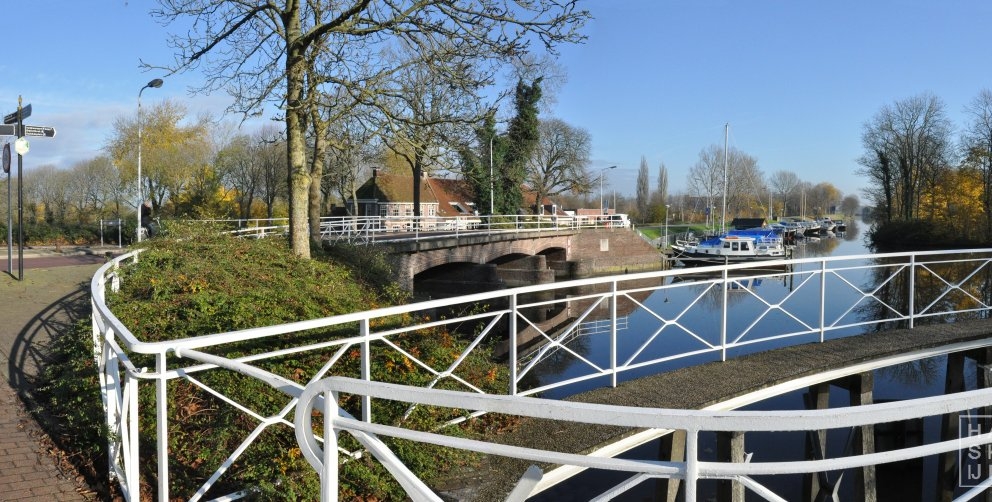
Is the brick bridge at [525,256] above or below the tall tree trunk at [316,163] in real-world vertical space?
below

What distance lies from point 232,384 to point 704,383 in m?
3.98

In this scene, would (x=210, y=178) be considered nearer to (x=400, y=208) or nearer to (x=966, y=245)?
(x=400, y=208)

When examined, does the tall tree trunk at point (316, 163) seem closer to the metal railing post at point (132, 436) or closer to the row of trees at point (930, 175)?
the metal railing post at point (132, 436)

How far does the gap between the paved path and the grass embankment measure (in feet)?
0.67

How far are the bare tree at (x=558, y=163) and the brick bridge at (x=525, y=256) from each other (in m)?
10.8

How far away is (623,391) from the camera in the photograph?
605 centimetres

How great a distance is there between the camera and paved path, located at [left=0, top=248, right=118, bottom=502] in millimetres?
4551

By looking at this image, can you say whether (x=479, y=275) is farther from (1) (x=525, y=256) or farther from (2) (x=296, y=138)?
(2) (x=296, y=138)

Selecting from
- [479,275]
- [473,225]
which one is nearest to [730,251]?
[473,225]

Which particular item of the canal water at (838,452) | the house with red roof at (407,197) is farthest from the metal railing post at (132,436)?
the house with red roof at (407,197)

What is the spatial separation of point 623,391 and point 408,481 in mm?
4195

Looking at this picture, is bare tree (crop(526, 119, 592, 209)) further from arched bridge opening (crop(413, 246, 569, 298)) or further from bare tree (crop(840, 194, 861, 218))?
bare tree (crop(840, 194, 861, 218))

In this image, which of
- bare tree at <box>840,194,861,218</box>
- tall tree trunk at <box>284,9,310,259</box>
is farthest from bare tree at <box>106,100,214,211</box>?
bare tree at <box>840,194,861,218</box>

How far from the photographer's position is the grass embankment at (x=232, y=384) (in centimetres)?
445
